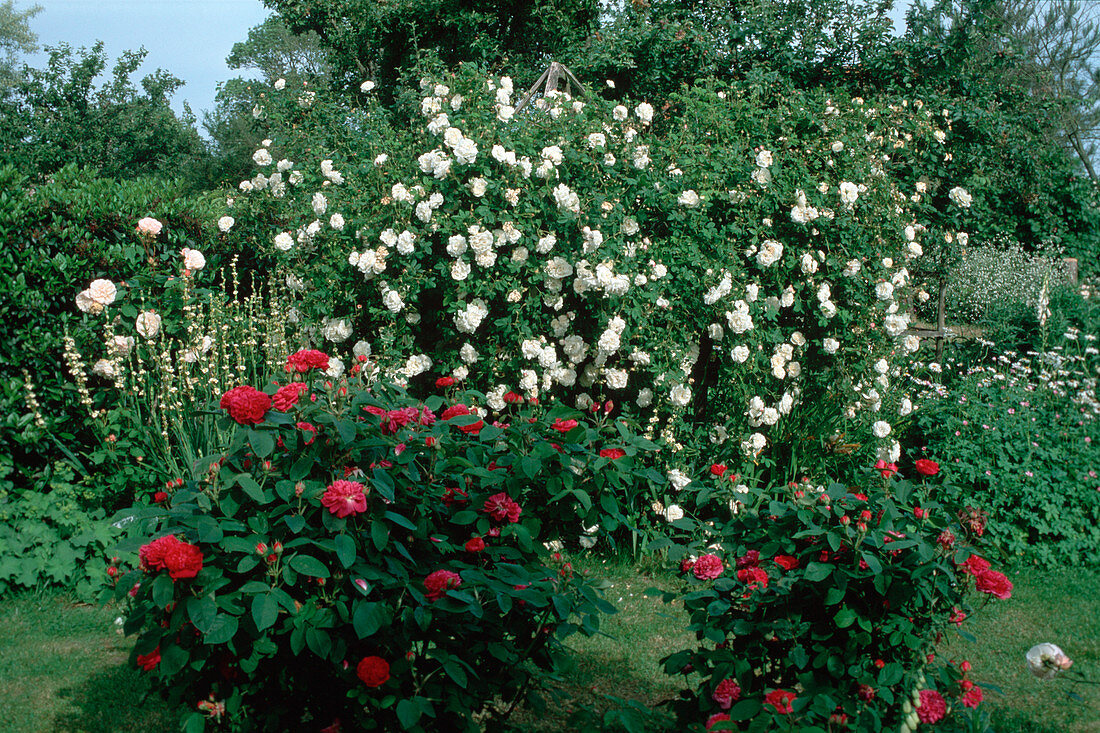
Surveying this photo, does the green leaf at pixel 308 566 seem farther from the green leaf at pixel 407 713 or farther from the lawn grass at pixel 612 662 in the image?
the lawn grass at pixel 612 662

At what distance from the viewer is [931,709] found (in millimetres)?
1773

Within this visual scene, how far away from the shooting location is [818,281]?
4.86 meters

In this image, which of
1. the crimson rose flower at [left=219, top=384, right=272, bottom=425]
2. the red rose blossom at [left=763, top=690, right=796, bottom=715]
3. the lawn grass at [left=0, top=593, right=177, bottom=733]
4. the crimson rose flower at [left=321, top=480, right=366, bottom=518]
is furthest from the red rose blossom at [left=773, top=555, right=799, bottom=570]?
the lawn grass at [left=0, top=593, right=177, bottom=733]

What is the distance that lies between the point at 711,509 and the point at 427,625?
288 cm

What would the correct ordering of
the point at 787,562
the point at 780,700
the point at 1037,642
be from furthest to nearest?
1. the point at 1037,642
2. the point at 787,562
3. the point at 780,700

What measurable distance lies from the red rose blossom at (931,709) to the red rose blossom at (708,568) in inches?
20.5

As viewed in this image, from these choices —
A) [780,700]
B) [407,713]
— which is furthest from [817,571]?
[407,713]

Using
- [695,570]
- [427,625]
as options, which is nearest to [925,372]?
[695,570]

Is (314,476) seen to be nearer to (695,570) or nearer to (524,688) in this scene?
(524,688)

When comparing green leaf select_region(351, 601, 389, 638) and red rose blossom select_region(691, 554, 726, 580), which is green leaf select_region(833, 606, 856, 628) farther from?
green leaf select_region(351, 601, 389, 638)

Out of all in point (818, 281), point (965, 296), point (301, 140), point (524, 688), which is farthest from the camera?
point (965, 296)

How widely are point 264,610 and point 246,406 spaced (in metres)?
0.47

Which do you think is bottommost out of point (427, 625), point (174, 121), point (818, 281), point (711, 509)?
point (711, 509)

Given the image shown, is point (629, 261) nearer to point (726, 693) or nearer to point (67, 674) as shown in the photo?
point (726, 693)
